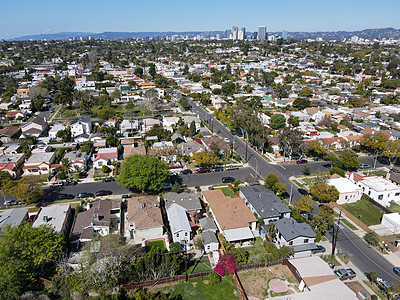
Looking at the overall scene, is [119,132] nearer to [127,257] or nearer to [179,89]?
[127,257]

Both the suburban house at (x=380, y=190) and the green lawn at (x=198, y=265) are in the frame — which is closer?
the green lawn at (x=198, y=265)

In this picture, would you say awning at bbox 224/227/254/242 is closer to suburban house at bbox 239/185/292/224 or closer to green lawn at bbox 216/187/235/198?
suburban house at bbox 239/185/292/224

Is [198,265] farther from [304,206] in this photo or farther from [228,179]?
[228,179]

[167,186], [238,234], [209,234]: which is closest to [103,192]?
[167,186]

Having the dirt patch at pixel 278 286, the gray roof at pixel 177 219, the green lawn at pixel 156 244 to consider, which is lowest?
the dirt patch at pixel 278 286

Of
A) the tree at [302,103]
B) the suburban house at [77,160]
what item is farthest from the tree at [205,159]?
the tree at [302,103]

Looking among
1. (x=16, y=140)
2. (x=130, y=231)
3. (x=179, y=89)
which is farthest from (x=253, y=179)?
(x=179, y=89)

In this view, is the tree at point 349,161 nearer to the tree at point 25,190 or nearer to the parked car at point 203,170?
the parked car at point 203,170
